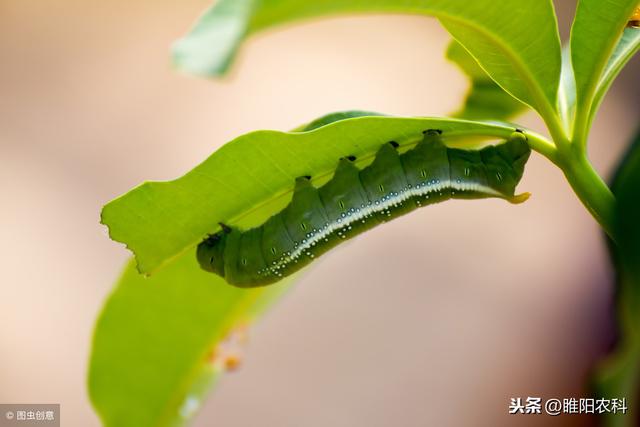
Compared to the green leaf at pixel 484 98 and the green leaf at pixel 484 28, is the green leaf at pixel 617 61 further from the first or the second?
the green leaf at pixel 484 98

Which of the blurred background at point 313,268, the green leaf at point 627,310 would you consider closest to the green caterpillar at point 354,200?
the green leaf at point 627,310

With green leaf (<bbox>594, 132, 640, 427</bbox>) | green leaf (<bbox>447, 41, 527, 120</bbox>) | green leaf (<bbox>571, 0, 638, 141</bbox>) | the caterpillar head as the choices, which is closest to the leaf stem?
green leaf (<bbox>571, 0, 638, 141</bbox>)

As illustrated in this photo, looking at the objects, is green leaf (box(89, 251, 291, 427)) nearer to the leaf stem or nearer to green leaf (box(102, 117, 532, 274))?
green leaf (box(102, 117, 532, 274))

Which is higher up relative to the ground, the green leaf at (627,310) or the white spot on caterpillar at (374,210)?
the white spot on caterpillar at (374,210)

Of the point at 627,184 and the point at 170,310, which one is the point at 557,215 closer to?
the point at 170,310

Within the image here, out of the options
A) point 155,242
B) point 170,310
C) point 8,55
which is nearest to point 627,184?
point 155,242
